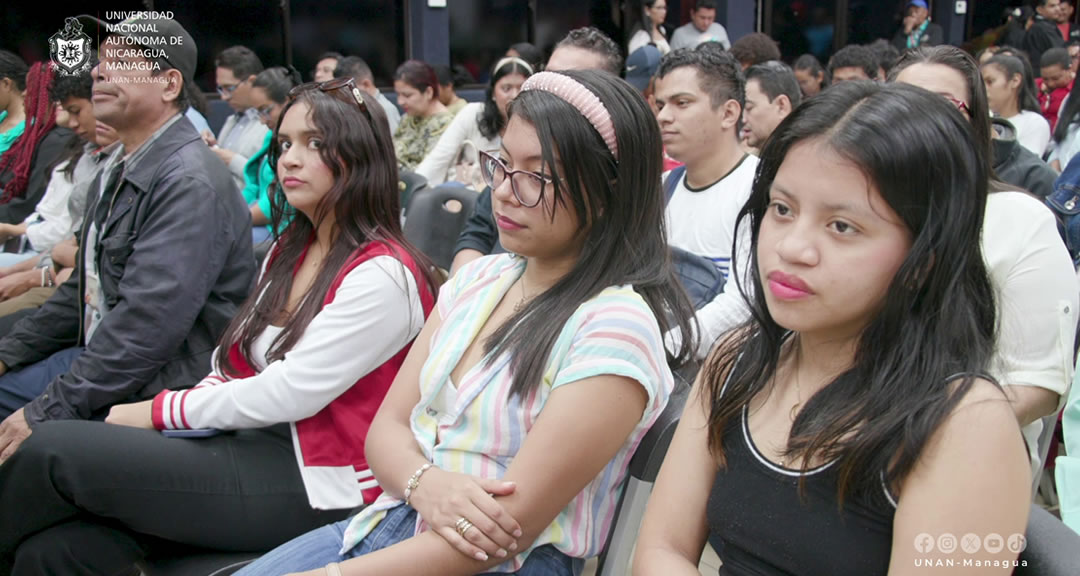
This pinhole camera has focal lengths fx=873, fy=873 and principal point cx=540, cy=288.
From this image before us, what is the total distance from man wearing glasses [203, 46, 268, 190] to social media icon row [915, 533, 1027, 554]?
14.1 ft

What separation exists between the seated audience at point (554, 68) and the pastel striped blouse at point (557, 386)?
127 centimetres

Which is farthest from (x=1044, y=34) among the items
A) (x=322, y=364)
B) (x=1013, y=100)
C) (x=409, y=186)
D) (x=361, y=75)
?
(x=322, y=364)

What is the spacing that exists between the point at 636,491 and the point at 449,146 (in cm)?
365

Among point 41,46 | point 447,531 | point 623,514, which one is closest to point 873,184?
point 623,514

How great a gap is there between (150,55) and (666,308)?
1772 mm

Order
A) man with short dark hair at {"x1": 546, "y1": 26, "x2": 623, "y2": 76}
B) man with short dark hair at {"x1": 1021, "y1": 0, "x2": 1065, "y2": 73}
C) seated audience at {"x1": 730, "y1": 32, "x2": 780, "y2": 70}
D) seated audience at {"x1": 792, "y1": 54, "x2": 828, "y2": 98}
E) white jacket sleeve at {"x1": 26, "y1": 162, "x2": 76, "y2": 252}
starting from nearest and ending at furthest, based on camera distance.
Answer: man with short dark hair at {"x1": 546, "y1": 26, "x2": 623, "y2": 76} < white jacket sleeve at {"x1": 26, "y1": 162, "x2": 76, "y2": 252} < seated audience at {"x1": 730, "y1": 32, "x2": 780, "y2": 70} < seated audience at {"x1": 792, "y1": 54, "x2": 828, "y2": 98} < man with short dark hair at {"x1": 1021, "y1": 0, "x2": 1065, "y2": 73}

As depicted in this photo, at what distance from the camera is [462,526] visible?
1.28m

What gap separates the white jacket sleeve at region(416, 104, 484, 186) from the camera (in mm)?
4723

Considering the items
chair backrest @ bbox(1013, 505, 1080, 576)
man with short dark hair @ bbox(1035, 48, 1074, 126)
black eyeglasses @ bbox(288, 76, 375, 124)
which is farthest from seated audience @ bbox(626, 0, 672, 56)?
chair backrest @ bbox(1013, 505, 1080, 576)

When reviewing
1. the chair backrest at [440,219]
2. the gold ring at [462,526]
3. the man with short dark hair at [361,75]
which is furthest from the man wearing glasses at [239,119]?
the gold ring at [462,526]

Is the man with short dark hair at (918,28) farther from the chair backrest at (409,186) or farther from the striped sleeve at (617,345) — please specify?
the striped sleeve at (617,345)

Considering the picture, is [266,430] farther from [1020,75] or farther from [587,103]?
[1020,75]

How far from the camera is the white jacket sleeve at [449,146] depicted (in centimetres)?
472

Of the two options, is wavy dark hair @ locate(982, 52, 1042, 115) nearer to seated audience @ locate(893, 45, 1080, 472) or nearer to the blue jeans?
seated audience @ locate(893, 45, 1080, 472)
